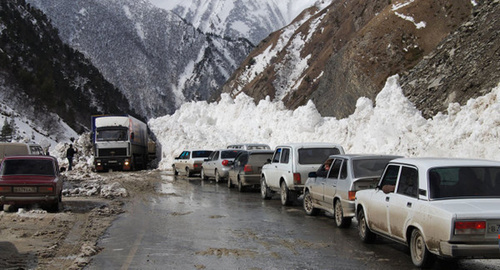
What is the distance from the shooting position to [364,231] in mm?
9883

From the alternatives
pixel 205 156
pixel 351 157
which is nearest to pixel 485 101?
pixel 351 157

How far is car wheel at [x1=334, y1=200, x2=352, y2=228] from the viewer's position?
1152cm

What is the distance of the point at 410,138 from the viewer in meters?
21.8

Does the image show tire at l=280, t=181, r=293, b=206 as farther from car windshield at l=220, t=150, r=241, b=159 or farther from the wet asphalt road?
car windshield at l=220, t=150, r=241, b=159

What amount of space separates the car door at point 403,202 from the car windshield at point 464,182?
0.35 m

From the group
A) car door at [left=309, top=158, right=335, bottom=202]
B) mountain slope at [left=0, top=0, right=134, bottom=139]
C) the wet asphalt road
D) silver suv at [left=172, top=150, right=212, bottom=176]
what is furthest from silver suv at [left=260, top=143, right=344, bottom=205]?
mountain slope at [left=0, top=0, right=134, bottom=139]

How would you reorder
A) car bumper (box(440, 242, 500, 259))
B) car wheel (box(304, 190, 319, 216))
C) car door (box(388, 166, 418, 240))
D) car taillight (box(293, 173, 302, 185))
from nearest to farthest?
car bumper (box(440, 242, 500, 259))
car door (box(388, 166, 418, 240))
car wheel (box(304, 190, 319, 216))
car taillight (box(293, 173, 302, 185))

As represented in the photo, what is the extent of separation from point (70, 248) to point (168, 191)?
12317 millimetres

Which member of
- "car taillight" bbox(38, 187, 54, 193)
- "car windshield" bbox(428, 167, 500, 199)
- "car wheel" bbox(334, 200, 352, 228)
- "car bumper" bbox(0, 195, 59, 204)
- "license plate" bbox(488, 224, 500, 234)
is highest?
"car windshield" bbox(428, 167, 500, 199)

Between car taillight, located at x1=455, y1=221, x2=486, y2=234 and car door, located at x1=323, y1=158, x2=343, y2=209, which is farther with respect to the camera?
car door, located at x1=323, y1=158, x2=343, y2=209

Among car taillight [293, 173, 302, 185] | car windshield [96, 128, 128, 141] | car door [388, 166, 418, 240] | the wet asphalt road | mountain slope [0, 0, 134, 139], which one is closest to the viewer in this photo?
car door [388, 166, 418, 240]

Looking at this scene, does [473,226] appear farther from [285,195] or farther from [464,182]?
[285,195]

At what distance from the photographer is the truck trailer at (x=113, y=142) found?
37969 millimetres

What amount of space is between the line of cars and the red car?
691 centimetres
